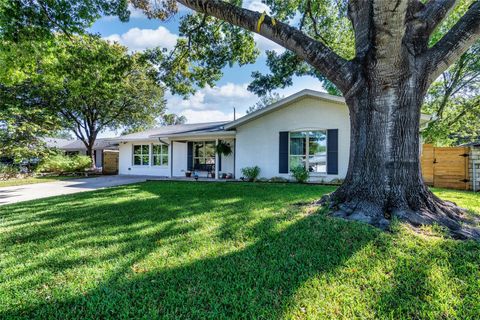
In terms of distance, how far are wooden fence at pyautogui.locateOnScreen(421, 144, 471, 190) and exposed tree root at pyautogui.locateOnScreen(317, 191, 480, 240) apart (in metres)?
6.70

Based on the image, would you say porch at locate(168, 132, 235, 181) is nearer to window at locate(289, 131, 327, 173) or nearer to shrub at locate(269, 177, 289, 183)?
shrub at locate(269, 177, 289, 183)

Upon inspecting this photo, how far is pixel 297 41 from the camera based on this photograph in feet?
15.1

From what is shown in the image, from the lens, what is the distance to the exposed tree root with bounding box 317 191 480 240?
11.6ft

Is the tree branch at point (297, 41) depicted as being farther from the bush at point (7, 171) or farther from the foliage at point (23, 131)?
the bush at point (7, 171)

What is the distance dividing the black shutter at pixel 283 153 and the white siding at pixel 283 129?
0.19 m

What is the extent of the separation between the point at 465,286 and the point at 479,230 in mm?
2014

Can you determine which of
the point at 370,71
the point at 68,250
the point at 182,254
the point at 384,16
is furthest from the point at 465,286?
the point at 68,250

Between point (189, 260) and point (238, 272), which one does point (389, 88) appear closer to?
point (238, 272)

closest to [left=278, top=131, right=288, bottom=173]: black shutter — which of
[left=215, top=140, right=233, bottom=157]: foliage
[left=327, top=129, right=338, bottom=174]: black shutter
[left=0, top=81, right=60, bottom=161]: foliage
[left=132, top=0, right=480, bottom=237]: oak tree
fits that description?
[left=327, top=129, right=338, bottom=174]: black shutter

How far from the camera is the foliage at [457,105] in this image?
51.7 ft

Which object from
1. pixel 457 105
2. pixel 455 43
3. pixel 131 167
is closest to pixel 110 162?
pixel 131 167

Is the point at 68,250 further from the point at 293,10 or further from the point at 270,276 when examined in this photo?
the point at 293,10

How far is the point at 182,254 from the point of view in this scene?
9.87ft

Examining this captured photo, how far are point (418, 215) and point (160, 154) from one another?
50.8ft
